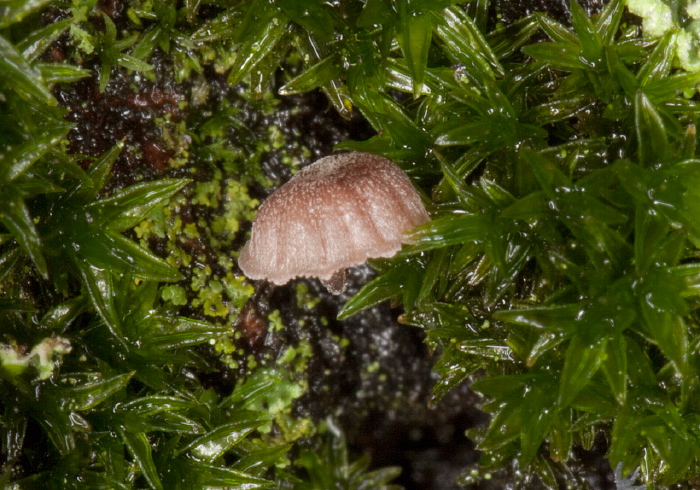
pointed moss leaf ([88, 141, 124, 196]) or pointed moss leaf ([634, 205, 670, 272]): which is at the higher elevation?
pointed moss leaf ([88, 141, 124, 196])

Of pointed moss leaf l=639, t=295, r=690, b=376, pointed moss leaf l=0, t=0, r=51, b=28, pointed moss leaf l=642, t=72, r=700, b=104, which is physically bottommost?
pointed moss leaf l=639, t=295, r=690, b=376

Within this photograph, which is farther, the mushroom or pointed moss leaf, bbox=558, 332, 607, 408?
A: the mushroom

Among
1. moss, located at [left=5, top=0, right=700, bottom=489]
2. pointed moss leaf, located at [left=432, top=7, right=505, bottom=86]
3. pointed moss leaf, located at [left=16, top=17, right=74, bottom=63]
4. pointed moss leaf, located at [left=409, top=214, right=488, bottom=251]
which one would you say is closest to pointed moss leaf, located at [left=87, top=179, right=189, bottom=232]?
moss, located at [left=5, top=0, right=700, bottom=489]

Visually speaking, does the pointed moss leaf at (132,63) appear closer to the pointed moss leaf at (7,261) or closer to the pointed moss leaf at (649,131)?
the pointed moss leaf at (7,261)

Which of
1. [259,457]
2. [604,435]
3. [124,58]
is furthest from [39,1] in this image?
[604,435]

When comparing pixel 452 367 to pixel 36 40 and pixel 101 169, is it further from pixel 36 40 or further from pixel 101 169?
pixel 36 40

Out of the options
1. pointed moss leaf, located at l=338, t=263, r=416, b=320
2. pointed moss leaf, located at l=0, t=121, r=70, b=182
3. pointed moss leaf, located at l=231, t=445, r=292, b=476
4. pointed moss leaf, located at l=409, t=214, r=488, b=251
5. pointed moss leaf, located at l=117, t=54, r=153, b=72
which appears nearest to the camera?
pointed moss leaf, located at l=0, t=121, r=70, b=182

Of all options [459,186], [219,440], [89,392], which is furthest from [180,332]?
[459,186]

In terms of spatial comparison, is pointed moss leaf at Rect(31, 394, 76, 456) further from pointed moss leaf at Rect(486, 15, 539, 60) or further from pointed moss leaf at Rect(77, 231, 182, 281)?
pointed moss leaf at Rect(486, 15, 539, 60)
